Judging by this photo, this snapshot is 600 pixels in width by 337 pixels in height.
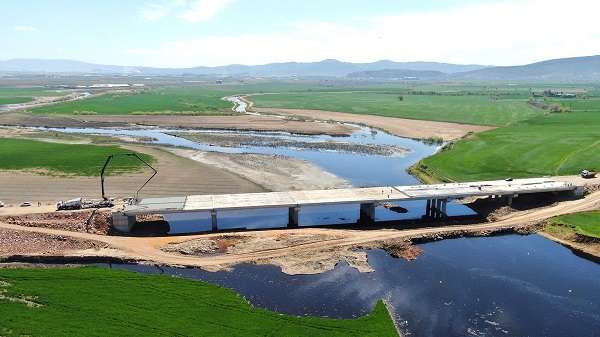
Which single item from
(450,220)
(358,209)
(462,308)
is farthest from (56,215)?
(450,220)

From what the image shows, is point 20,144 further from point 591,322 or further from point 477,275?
point 591,322

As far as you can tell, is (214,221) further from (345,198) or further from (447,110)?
(447,110)

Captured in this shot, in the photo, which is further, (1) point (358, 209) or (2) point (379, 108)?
(2) point (379, 108)

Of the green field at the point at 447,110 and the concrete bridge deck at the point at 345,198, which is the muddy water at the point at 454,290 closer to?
the concrete bridge deck at the point at 345,198

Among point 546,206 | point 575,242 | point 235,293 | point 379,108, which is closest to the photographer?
point 235,293

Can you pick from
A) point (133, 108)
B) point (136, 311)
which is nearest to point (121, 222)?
point (136, 311)

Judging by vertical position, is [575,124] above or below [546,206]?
above
